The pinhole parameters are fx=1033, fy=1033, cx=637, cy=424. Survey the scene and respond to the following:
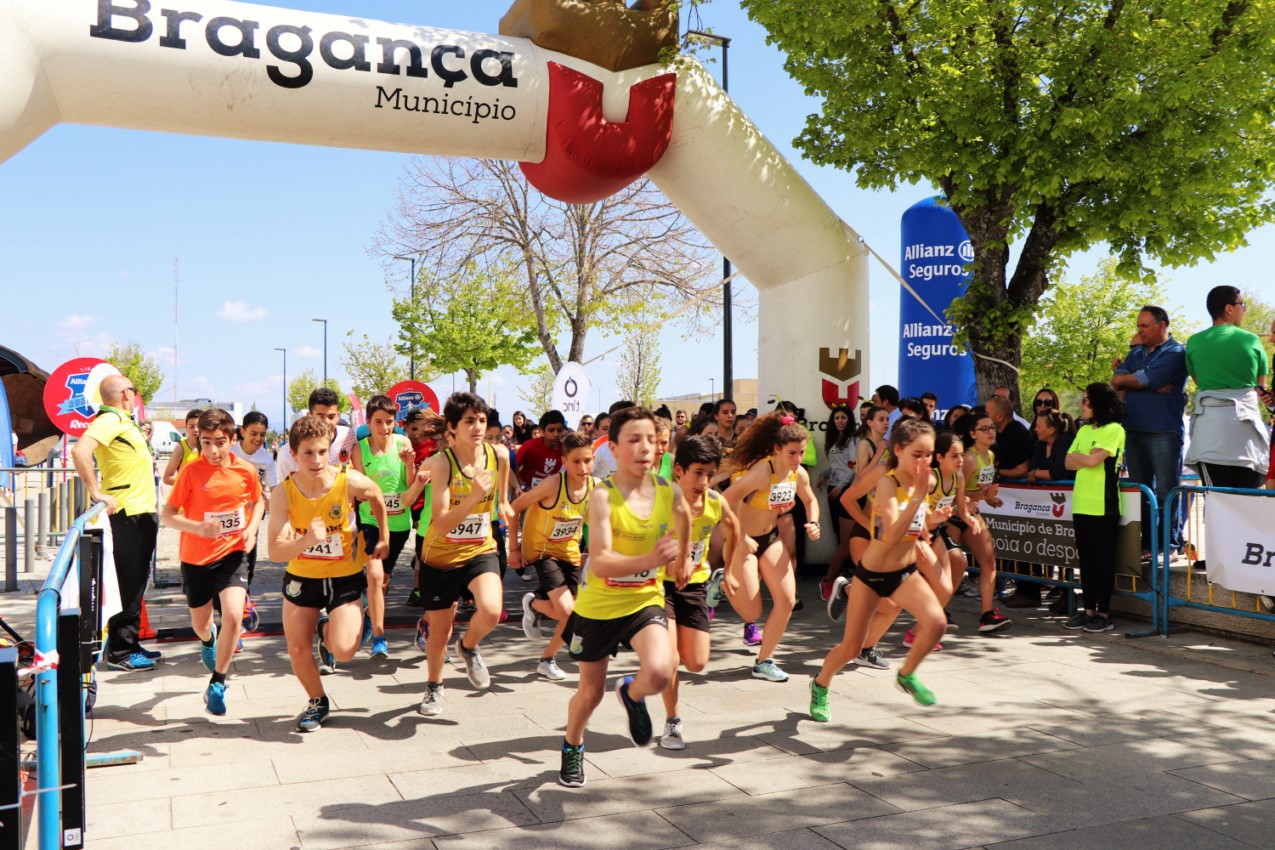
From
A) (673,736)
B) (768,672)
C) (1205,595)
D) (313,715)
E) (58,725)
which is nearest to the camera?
(58,725)

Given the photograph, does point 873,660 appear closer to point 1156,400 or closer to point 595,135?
point 1156,400

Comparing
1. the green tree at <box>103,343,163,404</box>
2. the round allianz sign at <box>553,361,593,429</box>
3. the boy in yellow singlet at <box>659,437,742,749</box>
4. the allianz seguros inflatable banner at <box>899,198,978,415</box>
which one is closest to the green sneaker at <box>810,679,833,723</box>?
the boy in yellow singlet at <box>659,437,742,749</box>

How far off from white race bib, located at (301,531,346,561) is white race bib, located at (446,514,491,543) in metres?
0.67

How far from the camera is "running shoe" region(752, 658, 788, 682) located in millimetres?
6898

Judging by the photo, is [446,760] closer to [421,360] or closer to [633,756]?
[633,756]

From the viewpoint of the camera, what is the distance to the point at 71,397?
451 inches

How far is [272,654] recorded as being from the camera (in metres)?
7.74

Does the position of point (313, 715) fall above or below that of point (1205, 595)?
below

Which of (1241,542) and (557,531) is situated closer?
(557,531)

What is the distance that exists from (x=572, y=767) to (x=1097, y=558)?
548cm

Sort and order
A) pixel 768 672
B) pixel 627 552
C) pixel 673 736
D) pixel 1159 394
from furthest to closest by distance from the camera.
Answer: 1. pixel 1159 394
2. pixel 768 672
3. pixel 673 736
4. pixel 627 552

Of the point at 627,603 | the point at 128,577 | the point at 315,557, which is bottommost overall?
the point at 128,577

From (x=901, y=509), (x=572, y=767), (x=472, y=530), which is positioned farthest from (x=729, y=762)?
(x=472, y=530)

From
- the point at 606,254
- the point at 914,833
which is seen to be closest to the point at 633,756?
the point at 914,833
